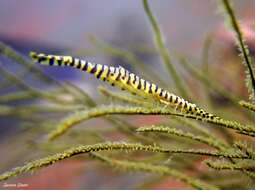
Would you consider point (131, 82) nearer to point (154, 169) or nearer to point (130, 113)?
point (130, 113)

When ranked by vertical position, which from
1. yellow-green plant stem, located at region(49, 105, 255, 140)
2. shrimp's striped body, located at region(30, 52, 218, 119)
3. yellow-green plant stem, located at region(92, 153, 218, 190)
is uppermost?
shrimp's striped body, located at region(30, 52, 218, 119)

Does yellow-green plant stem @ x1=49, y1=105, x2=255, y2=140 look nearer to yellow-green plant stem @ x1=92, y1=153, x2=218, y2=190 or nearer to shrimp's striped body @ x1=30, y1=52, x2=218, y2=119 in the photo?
shrimp's striped body @ x1=30, y1=52, x2=218, y2=119

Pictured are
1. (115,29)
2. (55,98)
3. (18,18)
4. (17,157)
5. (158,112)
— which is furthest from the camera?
(115,29)

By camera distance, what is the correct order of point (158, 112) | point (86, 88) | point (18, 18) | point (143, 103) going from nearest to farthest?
point (158, 112), point (143, 103), point (86, 88), point (18, 18)

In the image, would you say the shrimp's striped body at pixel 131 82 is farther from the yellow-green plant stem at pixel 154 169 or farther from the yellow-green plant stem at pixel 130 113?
the yellow-green plant stem at pixel 154 169

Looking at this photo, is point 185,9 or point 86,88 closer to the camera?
point 86,88

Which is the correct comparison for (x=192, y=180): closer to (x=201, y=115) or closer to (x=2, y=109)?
(x=201, y=115)

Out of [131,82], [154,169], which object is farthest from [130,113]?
[154,169]

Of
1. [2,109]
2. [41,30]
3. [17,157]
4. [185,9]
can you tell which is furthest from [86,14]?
[2,109]

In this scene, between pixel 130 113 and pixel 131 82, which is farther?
pixel 131 82

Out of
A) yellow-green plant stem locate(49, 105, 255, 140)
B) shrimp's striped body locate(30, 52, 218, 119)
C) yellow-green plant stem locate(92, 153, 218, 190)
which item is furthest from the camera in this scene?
yellow-green plant stem locate(92, 153, 218, 190)

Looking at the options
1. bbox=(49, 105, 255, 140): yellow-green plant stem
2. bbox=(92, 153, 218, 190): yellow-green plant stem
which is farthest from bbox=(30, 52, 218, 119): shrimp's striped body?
bbox=(92, 153, 218, 190): yellow-green plant stem
